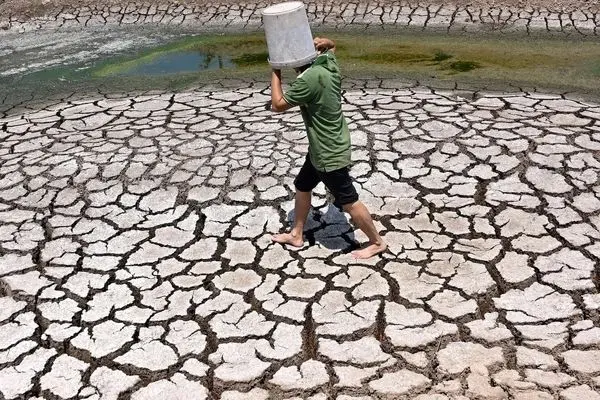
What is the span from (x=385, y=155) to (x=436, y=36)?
16.0ft

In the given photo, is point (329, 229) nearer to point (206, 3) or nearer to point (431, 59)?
point (431, 59)

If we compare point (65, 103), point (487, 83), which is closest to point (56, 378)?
point (65, 103)

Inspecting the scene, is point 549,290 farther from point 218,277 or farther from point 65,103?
point 65,103

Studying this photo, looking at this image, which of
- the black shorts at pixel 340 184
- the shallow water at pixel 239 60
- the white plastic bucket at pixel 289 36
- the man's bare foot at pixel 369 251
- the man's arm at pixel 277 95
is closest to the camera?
the white plastic bucket at pixel 289 36

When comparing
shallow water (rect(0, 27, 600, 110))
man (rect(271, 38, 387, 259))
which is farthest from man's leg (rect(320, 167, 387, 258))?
shallow water (rect(0, 27, 600, 110))

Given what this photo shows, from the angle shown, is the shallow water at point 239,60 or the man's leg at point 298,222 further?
the shallow water at point 239,60

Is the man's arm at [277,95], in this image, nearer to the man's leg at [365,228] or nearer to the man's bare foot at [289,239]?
the man's leg at [365,228]

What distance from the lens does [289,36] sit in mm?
3293

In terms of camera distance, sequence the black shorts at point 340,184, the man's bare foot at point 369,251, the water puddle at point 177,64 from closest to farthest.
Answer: the black shorts at point 340,184, the man's bare foot at point 369,251, the water puddle at point 177,64

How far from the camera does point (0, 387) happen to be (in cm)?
311

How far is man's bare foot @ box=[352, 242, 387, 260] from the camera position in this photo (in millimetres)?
3873

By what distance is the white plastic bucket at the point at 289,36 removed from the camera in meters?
3.26

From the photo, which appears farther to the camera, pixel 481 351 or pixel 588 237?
pixel 588 237

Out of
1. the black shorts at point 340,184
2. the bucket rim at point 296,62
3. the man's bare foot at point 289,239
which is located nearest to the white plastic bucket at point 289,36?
the bucket rim at point 296,62
